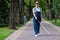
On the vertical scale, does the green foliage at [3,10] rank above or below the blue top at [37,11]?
below

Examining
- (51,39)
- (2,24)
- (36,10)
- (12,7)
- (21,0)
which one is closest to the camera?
(51,39)

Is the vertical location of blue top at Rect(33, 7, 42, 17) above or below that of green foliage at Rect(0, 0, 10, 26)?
above

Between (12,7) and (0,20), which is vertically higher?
(12,7)

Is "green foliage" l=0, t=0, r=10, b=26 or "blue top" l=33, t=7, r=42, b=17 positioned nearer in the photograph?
"blue top" l=33, t=7, r=42, b=17

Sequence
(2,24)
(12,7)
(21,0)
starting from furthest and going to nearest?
1. (21,0)
2. (2,24)
3. (12,7)

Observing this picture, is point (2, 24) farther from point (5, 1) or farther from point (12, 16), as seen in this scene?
point (12, 16)

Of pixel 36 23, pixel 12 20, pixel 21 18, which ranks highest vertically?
pixel 36 23

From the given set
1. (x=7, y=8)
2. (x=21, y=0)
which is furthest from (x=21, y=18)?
(x=7, y=8)

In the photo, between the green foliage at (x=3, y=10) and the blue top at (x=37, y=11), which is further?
the green foliage at (x=3, y=10)

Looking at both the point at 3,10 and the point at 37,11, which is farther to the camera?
the point at 3,10

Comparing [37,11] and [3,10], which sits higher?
[37,11]

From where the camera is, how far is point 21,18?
3816 centimetres

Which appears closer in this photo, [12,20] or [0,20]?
[12,20]

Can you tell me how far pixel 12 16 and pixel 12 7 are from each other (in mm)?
932
